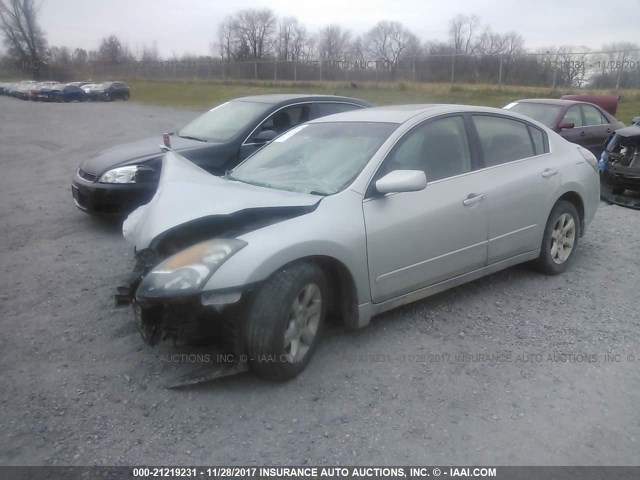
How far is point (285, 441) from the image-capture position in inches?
110

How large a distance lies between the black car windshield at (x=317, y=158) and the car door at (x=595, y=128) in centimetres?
777

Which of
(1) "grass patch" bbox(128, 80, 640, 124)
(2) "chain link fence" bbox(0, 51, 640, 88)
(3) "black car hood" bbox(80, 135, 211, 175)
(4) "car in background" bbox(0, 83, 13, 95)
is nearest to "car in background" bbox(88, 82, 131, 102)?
(1) "grass patch" bbox(128, 80, 640, 124)

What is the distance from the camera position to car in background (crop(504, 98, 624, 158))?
10086mm

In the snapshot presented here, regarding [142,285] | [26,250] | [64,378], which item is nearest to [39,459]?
[64,378]

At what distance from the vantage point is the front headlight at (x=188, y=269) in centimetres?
303

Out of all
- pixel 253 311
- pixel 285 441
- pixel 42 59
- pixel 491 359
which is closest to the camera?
pixel 285 441

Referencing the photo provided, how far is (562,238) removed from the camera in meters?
5.12

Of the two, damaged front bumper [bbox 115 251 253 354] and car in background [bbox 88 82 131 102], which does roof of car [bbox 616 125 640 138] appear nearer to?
damaged front bumper [bbox 115 251 253 354]

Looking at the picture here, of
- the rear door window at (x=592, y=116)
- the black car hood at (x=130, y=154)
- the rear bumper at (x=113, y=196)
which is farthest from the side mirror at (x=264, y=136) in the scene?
the rear door window at (x=592, y=116)

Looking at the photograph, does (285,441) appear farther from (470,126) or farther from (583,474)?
(470,126)

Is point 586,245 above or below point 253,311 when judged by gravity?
below

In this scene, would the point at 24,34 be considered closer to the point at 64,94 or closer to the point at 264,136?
the point at 64,94

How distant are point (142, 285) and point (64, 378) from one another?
29.9 inches

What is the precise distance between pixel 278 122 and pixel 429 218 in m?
3.64
